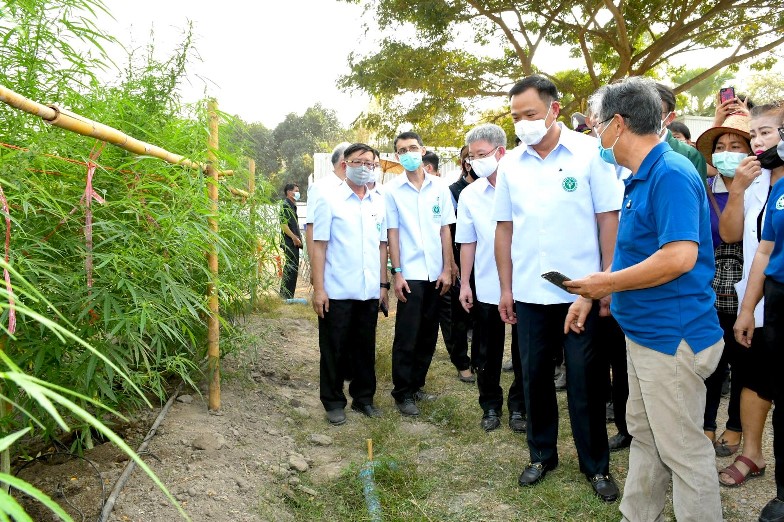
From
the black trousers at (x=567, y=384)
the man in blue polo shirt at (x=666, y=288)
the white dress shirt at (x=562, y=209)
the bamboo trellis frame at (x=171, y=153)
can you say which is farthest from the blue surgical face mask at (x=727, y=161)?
the bamboo trellis frame at (x=171, y=153)

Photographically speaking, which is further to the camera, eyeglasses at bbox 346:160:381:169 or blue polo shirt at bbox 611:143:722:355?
eyeglasses at bbox 346:160:381:169

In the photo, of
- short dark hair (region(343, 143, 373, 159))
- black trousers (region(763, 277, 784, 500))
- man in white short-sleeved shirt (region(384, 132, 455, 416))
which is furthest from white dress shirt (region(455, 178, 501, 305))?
black trousers (region(763, 277, 784, 500))

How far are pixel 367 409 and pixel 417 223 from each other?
139cm

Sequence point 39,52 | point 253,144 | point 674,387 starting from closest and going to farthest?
point 674,387, point 39,52, point 253,144

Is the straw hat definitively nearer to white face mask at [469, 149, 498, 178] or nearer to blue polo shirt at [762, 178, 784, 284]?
blue polo shirt at [762, 178, 784, 284]

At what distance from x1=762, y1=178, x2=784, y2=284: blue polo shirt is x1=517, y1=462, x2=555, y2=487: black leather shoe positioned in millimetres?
1424

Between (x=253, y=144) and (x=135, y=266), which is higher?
(x=253, y=144)

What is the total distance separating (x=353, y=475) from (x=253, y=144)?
2699mm

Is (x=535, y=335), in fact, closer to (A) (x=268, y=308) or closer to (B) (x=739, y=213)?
(B) (x=739, y=213)

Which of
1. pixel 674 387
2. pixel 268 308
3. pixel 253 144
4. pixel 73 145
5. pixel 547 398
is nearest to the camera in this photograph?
pixel 674 387

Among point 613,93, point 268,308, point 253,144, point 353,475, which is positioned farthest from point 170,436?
point 268,308

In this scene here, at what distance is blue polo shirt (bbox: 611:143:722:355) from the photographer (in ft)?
7.75

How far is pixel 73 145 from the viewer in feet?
9.36

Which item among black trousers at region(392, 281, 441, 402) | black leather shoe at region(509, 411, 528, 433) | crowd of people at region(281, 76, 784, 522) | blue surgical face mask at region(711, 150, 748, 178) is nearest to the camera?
crowd of people at region(281, 76, 784, 522)
